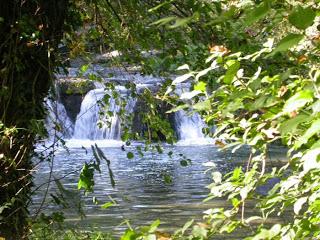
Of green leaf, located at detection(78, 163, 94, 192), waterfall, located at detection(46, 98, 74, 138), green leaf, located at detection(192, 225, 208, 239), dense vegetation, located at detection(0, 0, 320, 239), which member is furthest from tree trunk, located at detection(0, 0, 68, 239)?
green leaf, located at detection(192, 225, 208, 239)

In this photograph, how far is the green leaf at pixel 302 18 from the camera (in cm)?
106

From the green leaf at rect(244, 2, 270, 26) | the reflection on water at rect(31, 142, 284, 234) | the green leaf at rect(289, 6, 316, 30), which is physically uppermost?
the green leaf at rect(244, 2, 270, 26)

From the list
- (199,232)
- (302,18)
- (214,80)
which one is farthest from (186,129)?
(302,18)

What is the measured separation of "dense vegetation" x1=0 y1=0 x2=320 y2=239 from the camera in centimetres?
152

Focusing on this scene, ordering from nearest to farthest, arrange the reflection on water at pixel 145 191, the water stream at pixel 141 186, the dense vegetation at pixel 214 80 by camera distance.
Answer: the dense vegetation at pixel 214 80, the water stream at pixel 141 186, the reflection on water at pixel 145 191

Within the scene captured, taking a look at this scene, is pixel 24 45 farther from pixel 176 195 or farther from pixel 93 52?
pixel 176 195

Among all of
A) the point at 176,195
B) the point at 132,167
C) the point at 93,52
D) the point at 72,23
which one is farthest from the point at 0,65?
the point at 132,167

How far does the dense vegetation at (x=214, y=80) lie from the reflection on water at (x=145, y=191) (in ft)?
8.13

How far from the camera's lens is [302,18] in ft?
3.49

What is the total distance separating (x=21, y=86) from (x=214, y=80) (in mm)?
951

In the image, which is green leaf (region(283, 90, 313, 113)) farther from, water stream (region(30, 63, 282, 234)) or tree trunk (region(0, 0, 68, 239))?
water stream (region(30, 63, 282, 234))

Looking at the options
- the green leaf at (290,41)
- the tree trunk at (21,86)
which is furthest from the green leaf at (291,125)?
the tree trunk at (21,86)

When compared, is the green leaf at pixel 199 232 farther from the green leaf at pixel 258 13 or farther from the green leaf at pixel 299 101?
the green leaf at pixel 258 13

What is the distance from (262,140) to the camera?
76.8 inches
